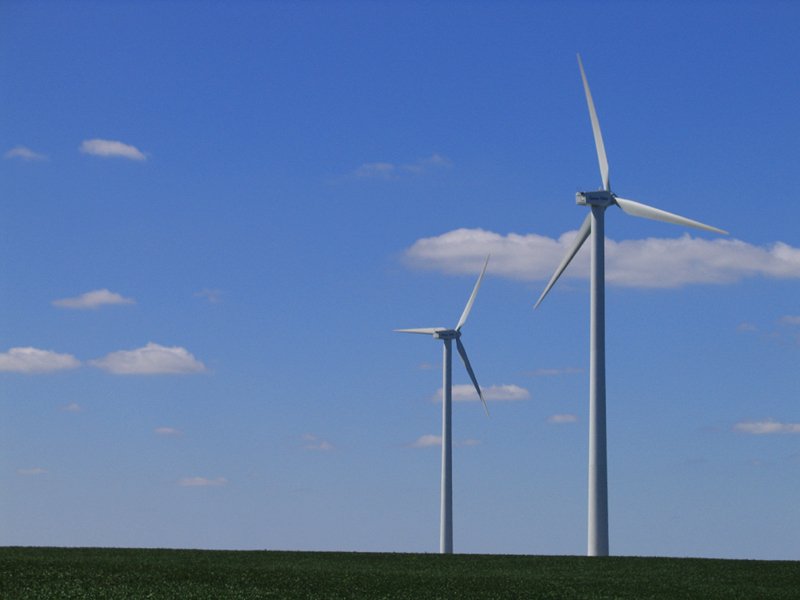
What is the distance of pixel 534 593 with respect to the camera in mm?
43281

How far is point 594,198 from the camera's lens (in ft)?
219

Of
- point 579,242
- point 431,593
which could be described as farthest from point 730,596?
point 579,242

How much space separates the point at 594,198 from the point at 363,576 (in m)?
28.8

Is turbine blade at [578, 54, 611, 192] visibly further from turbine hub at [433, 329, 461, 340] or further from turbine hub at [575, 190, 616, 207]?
turbine hub at [433, 329, 461, 340]

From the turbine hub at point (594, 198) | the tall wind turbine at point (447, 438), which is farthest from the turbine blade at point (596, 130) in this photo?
the tall wind turbine at point (447, 438)

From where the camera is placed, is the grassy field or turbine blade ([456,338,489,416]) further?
turbine blade ([456,338,489,416])

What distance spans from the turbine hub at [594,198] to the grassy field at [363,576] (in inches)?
789

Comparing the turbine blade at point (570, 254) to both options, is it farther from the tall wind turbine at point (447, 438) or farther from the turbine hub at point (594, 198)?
the tall wind turbine at point (447, 438)

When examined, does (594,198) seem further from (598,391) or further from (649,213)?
(598,391)

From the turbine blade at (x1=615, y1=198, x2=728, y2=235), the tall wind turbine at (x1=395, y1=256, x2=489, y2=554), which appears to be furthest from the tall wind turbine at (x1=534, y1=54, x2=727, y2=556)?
the tall wind turbine at (x1=395, y1=256, x2=489, y2=554)

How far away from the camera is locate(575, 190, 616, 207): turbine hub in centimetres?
6675

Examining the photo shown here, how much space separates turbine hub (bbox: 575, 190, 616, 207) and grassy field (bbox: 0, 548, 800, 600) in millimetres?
20042

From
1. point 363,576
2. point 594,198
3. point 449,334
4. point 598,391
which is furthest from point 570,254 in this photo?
point 363,576

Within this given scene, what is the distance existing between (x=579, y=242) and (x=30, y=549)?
3343cm
